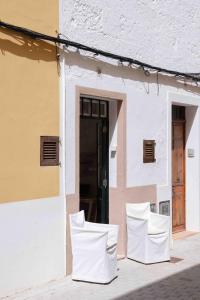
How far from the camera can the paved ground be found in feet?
20.2

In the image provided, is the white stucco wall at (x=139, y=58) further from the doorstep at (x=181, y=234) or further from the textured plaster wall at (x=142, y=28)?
the doorstep at (x=181, y=234)

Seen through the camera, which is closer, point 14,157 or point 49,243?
point 14,157

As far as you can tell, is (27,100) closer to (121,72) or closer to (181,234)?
(121,72)

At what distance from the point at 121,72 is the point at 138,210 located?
2.15 metres

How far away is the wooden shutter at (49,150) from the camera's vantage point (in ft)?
21.2

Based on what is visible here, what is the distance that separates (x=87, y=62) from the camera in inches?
287

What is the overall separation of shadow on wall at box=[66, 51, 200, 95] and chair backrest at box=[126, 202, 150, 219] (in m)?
1.89

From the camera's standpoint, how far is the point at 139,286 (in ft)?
21.7

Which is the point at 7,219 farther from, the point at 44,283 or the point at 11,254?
the point at 44,283

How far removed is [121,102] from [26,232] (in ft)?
9.08

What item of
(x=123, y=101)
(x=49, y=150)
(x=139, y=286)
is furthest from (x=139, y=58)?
(x=139, y=286)

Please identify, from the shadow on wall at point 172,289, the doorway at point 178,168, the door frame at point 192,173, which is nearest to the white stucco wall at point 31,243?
the shadow on wall at point 172,289

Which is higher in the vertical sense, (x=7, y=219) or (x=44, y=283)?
(x=7, y=219)

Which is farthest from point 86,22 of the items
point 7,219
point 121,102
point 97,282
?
point 97,282
